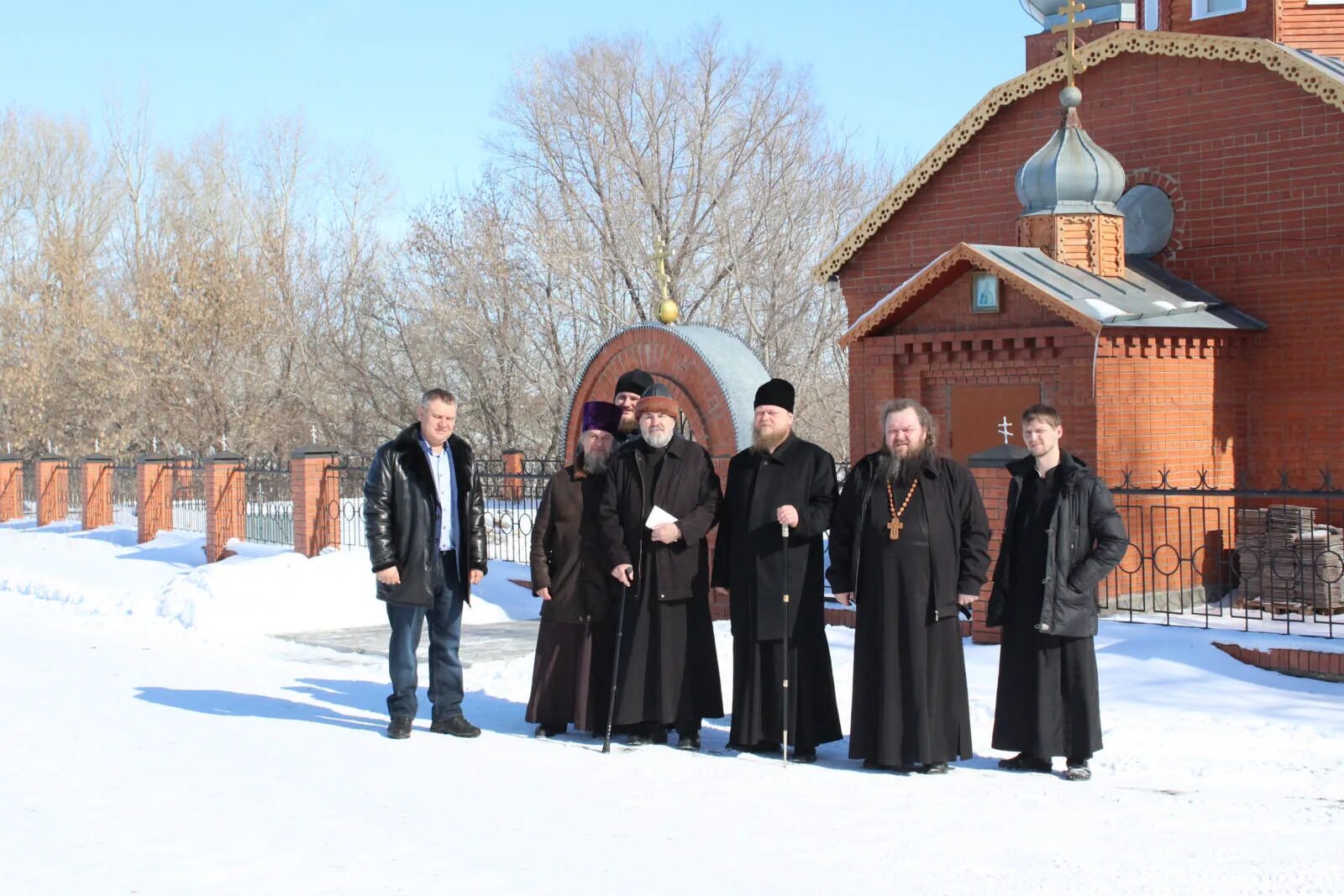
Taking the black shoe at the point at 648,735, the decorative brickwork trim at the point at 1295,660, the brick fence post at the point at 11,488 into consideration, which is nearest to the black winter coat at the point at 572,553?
the black shoe at the point at 648,735

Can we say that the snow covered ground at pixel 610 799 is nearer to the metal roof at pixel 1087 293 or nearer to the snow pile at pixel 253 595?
the snow pile at pixel 253 595

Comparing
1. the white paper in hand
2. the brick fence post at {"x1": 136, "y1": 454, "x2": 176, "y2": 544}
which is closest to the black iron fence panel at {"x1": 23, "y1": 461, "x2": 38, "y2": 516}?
the brick fence post at {"x1": 136, "y1": 454, "x2": 176, "y2": 544}

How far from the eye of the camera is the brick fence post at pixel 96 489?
22062mm

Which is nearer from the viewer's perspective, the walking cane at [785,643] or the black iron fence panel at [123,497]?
the walking cane at [785,643]

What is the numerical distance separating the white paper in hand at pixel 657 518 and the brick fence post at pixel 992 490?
383 centimetres

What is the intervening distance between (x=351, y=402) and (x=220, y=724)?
26.8 m

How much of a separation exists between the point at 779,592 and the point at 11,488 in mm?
21394

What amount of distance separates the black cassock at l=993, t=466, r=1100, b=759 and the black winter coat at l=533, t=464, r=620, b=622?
6.38 ft

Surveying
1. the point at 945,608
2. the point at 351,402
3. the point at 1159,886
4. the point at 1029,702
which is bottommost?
the point at 1159,886

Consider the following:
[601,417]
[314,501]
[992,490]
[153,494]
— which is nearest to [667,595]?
[601,417]

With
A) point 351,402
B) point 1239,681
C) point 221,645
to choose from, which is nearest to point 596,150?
point 351,402

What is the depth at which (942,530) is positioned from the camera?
21.5ft

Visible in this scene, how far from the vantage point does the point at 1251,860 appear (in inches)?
200

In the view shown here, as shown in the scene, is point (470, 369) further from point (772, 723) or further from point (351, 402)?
point (772, 723)
